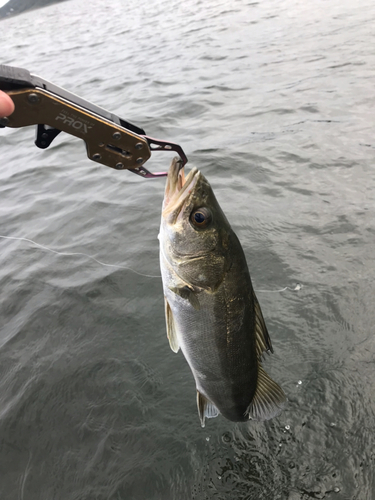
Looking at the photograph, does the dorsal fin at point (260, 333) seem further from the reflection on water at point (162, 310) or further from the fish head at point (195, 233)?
the reflection on water at point (162, 310)

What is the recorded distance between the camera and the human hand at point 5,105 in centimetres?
233

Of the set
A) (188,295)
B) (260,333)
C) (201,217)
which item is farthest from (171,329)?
(201,217)

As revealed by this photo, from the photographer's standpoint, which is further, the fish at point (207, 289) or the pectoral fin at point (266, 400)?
the pectoral fin at point (266, 400)

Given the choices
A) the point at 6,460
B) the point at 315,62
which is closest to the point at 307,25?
the point at 315,62

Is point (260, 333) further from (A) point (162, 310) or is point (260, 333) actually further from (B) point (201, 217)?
(A) point (162, 310)

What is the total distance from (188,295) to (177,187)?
0.67 m

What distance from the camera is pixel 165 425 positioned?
354 centimetres

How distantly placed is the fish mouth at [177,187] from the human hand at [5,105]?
3.25ft

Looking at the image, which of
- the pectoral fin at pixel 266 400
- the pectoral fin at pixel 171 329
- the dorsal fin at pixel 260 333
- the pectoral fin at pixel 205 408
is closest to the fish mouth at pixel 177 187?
the pectoral fin at pixel 171 329

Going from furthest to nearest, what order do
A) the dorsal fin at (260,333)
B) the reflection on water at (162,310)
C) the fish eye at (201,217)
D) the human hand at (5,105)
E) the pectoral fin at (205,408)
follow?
1. the reflection on water at (162,310)
2. the pectoral fin at (205,408)
3. the dorsal fin at (260,333)
4. the fish eye at (201,217)
5. the human hand at (5,105)

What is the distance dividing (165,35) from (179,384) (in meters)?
20.9

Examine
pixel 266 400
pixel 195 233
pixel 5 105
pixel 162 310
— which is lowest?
pixel 162 310

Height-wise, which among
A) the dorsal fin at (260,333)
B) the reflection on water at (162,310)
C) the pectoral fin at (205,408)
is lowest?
the reflection on water at (162,310)

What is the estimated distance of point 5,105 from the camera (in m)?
2.34
